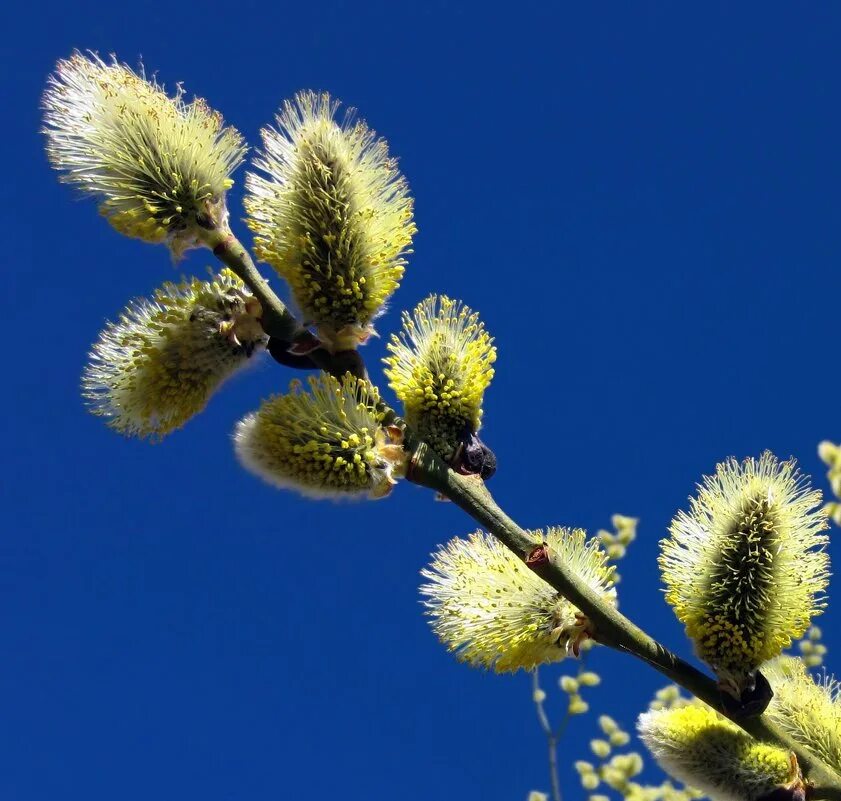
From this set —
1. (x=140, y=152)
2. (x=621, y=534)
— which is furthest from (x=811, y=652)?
(x=140, y=152)

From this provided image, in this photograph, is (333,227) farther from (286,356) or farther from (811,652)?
(811,652)

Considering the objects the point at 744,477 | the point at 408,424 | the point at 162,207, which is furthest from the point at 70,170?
the point at 744,477

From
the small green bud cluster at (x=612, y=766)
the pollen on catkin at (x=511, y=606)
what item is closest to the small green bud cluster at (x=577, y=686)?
the small green bud cluster at (x=612, y=766)

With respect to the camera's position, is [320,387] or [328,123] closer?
[320,387]

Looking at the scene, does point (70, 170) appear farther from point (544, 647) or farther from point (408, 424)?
point (544, 647)

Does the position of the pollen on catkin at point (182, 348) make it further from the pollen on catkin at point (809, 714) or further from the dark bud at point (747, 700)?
the pollen on catkin at point (809, 714)

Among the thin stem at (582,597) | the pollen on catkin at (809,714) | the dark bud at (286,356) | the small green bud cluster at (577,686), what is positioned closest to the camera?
the thin stem at (582,597)
